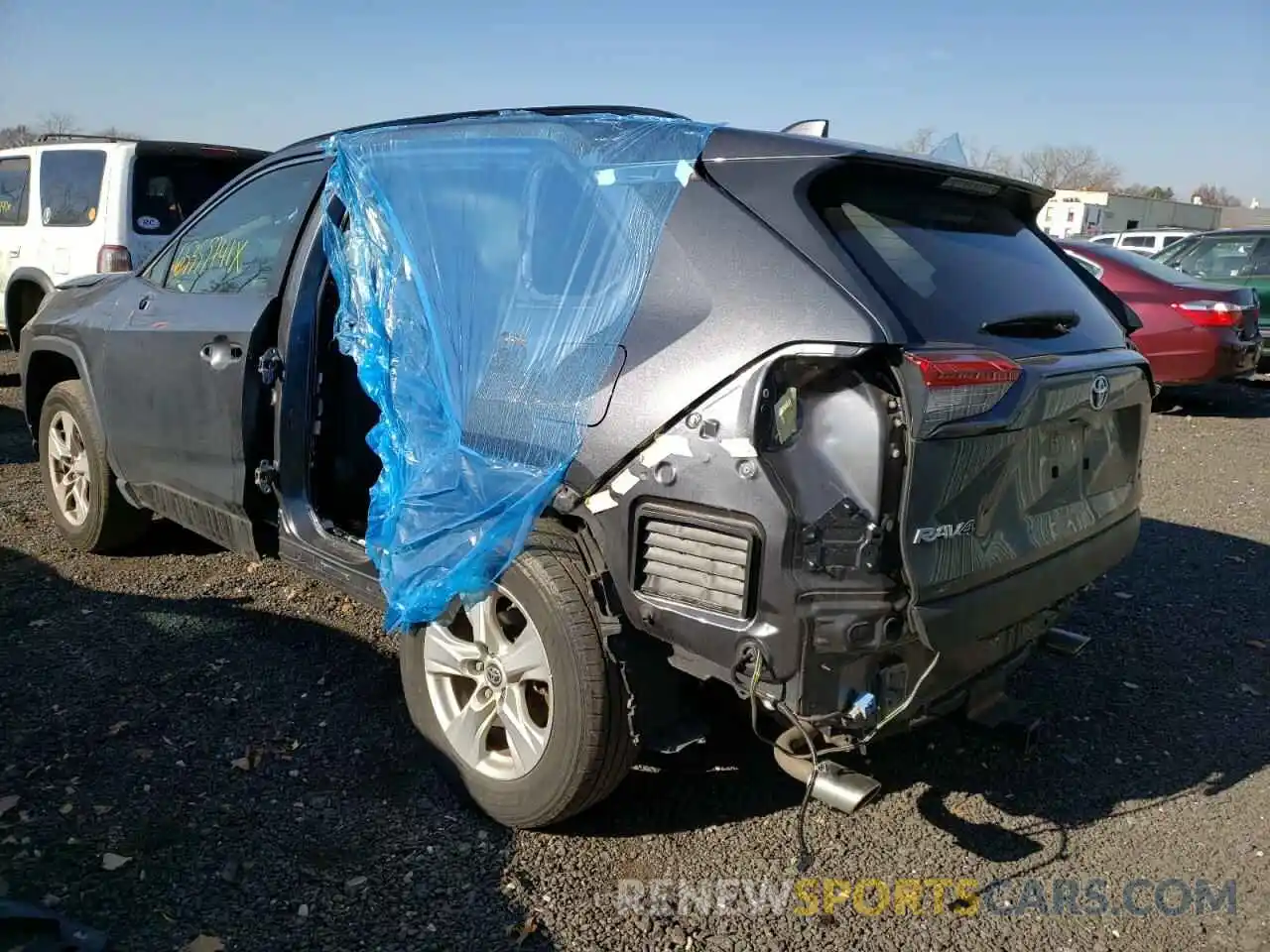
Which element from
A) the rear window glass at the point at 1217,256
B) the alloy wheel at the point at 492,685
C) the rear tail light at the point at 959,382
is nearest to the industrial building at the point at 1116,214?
the rear window glass at the point at 1217,256

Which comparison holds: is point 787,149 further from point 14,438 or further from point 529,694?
point 14,438

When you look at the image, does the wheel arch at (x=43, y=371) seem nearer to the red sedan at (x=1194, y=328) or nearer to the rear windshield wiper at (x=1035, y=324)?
the rear windshield wiper at (x=1035, y=324)

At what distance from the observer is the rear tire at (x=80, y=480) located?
458cm

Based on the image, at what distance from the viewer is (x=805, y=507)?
2.25 meters

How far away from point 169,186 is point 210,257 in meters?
4.18

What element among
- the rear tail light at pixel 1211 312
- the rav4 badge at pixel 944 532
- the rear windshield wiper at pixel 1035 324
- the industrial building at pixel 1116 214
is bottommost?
the rav4 badge at pixel 944 532

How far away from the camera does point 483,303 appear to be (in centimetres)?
288

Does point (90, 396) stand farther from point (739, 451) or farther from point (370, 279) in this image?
point (739, 451)

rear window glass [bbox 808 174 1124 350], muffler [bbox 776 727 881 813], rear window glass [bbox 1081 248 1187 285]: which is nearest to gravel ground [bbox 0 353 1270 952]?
muffler [bbox 776 727 881 813]

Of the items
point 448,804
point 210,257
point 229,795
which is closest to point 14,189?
point 210,257

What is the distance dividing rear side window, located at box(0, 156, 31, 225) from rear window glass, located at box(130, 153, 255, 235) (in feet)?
5.04

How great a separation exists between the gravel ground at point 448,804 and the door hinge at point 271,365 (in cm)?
112

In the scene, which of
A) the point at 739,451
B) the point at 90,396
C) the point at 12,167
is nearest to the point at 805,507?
the point at 739,451

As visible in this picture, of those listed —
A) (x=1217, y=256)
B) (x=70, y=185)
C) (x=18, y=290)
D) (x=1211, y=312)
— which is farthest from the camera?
(x=1217, y=256)
